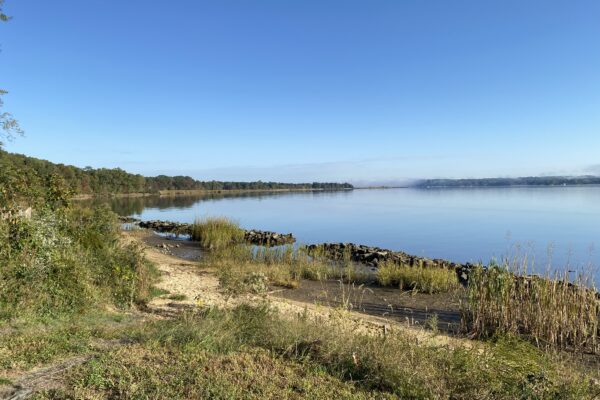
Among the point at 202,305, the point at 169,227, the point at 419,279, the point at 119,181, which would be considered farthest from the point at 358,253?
the point at 119,181

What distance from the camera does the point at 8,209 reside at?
22.2ft

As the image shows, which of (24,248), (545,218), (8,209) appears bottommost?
(545,218)

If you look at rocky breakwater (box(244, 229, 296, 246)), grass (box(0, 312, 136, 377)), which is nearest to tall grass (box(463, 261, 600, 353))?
grass (box(0, 312, 136, 377))

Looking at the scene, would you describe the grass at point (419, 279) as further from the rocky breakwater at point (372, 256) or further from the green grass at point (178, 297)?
the green grass at point (178, 297)

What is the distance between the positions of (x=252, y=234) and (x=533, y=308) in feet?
64.7

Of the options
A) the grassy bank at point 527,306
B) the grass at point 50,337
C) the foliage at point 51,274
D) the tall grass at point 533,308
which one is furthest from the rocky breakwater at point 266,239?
the grass at point 50,337

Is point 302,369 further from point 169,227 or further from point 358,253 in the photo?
point 169,227

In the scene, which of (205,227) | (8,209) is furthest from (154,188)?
A: (8,209)

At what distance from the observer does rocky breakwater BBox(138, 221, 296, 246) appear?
24.8 metres

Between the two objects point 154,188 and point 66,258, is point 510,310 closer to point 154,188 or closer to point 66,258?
point 66,258

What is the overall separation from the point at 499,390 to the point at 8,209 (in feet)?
25.0

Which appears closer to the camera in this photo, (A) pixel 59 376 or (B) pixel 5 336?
(A) pixel 59 376

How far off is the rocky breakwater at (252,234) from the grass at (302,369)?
50.5 feet

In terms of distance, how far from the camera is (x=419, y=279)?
12102 mm
